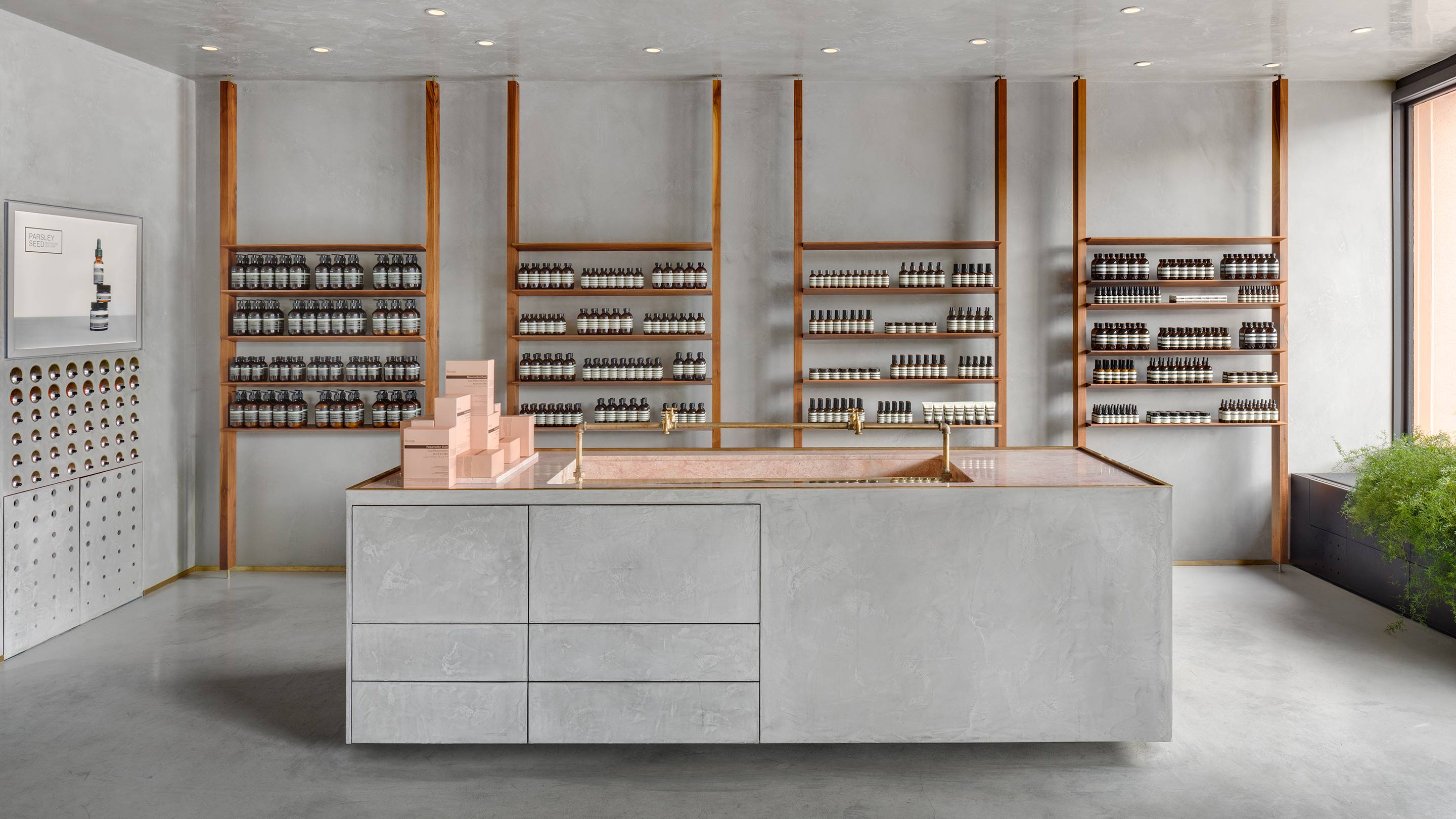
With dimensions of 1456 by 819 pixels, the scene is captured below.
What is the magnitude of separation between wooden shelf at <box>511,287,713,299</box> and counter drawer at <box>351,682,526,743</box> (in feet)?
10.2

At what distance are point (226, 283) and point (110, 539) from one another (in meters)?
1.61

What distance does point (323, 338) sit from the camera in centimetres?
573

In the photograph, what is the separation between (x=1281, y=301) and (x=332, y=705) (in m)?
5.56

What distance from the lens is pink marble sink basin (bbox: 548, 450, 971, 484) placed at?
12.2ft

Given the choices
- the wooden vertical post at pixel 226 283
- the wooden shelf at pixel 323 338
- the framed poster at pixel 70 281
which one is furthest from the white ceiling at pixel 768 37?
the wooden shelf at pixel 323 338

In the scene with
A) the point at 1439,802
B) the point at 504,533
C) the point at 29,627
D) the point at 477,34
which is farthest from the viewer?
the point at 477,34

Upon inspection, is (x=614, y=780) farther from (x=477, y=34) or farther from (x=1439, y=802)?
(x=477, y=34)

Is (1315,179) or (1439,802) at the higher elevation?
(1315,179)

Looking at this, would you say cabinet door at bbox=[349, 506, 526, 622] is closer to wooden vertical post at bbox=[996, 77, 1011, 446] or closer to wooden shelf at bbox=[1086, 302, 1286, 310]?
wooden vertical post at bbox=[996, 77, 1011, 446]

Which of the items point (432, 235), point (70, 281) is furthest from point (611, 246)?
point (70, 281)

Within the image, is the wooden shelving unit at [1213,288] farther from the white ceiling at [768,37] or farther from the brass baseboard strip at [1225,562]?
the white ceiling at [768,37]

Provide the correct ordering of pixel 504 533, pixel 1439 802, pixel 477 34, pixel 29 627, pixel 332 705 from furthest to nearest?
pixel 477 34 < pixel 29 627 < pixel 332 705 < pixel 504 533 < pixel 1439 802

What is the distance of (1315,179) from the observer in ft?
19.4

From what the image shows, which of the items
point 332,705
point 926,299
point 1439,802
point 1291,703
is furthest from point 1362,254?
point 332,705
